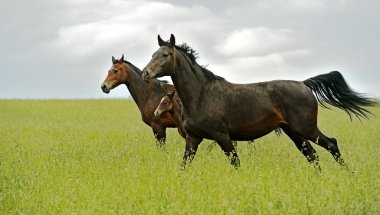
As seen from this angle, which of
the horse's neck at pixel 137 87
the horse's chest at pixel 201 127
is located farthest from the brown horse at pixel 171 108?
the horse's chest at pixel 201 127

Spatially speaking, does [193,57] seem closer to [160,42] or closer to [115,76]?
[160,42]

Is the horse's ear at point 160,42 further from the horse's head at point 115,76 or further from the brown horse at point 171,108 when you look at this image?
the horse's head at point 115,76

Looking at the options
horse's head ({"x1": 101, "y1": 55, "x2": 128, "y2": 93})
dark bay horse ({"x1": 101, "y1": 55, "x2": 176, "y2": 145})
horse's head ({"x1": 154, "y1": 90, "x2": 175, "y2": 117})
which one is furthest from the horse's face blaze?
horse's head ({"x1": 101, "y1": 55, "x2": 128, "y2": 93})

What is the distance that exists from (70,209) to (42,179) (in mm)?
2207

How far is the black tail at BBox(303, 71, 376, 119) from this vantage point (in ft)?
33.1

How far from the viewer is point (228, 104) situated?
8844 mm

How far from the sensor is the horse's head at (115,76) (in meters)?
13.1

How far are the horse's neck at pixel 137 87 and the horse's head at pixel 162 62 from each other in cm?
450

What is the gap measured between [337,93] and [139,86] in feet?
17.8

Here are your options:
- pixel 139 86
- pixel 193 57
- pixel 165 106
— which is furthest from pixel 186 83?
pixel 139 86

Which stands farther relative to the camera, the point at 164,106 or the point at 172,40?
the point at 164,106

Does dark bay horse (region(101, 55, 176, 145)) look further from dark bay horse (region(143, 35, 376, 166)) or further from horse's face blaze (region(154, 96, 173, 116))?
dark bay horse (region(143, 35, 376, 166))

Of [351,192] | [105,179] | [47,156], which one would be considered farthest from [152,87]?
[351,192]

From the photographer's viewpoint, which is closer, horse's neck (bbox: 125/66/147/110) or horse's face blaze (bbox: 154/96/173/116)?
horse's face blaze (bbox: 154/96/173/116)
